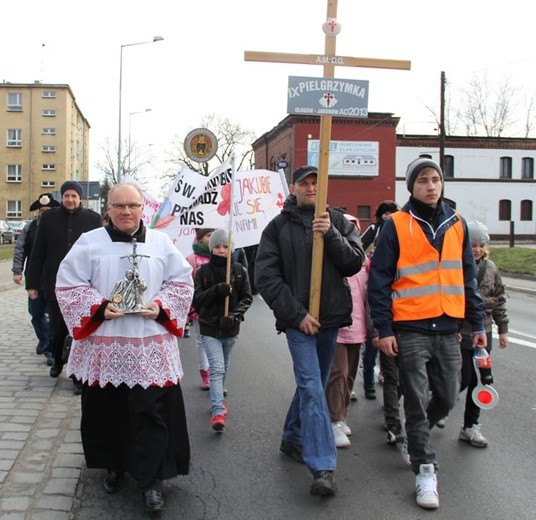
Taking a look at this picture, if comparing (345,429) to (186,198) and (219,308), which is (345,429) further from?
(186,198)

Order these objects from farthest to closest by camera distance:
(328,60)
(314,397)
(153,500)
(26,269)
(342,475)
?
(26,269) < (328,60) < (342,475) < (314,397) < (153,500)

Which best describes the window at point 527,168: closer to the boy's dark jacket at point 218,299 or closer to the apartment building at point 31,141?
the apartment building at point 31,141

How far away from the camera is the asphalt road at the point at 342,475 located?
400 centimetres

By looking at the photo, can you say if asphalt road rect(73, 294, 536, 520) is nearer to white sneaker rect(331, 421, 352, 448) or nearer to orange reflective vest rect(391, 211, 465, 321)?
white sneaker rect(331, 421, 352, 448)

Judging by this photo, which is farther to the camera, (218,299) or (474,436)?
(218,299)

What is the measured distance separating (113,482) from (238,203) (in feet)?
14.8

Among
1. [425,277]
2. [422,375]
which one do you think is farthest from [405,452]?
[425,277]

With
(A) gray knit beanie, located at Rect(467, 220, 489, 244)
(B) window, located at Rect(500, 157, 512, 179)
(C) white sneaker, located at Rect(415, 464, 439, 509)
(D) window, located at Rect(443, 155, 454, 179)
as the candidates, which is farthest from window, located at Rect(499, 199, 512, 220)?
(C) white sneaker, located at Rect(415, 464, 439, 509)

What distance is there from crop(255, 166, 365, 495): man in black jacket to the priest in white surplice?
63cm

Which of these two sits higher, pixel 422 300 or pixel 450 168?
pixel 450 168

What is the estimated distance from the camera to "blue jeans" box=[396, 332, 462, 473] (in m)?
4.18

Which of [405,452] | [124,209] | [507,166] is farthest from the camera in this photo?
Result: [507,166]

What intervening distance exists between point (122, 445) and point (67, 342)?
110 cm

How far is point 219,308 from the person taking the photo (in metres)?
6.01
